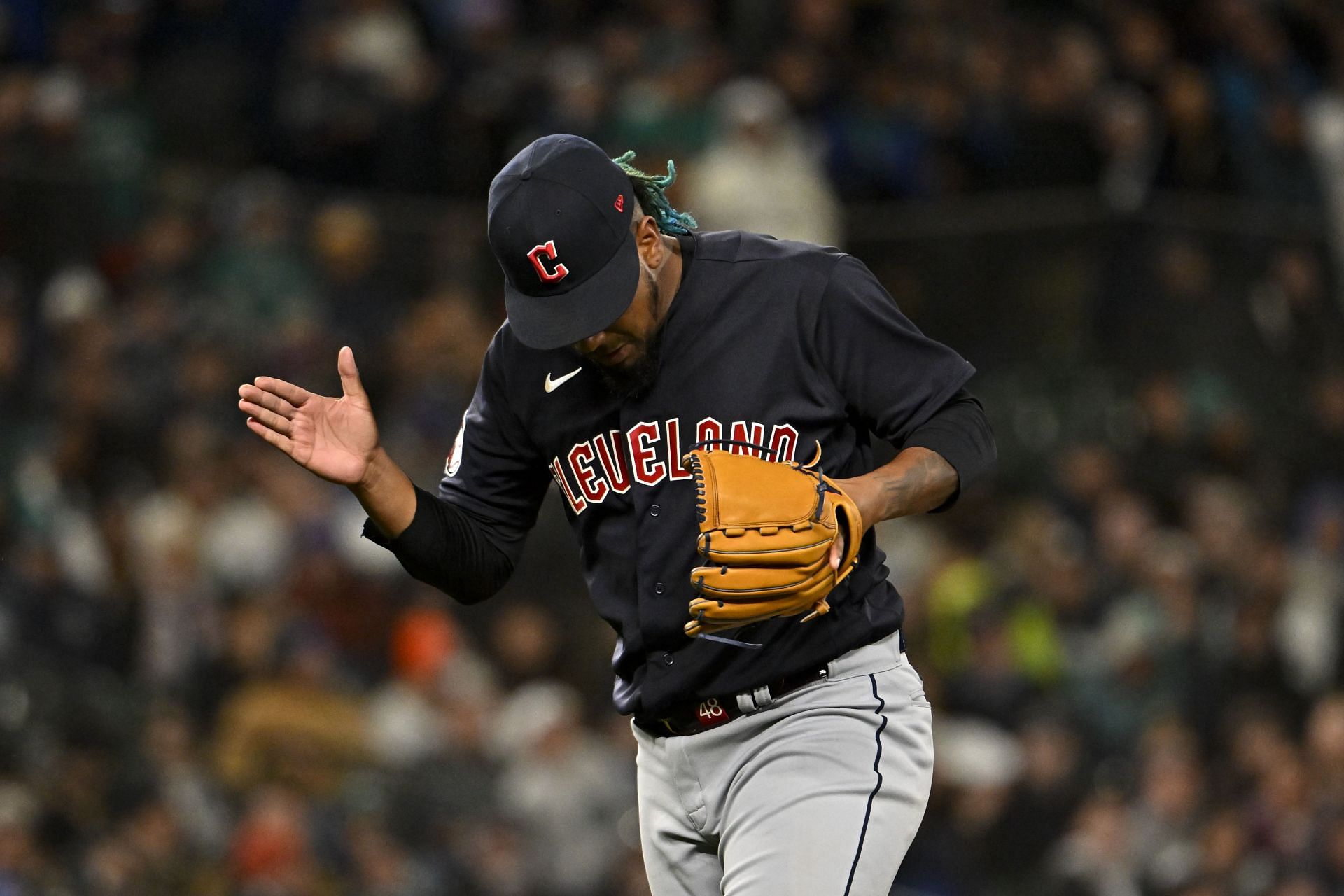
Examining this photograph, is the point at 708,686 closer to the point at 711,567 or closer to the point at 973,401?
the point at 711,567

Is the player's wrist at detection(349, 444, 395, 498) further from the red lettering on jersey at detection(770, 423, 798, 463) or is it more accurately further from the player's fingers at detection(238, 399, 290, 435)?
the red lettering on jersey at detection(770, 423, 798, 463)

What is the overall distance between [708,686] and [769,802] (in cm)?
23

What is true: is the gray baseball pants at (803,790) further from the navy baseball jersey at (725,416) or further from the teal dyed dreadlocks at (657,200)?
the teal dyed dreadlocks at (657,200)

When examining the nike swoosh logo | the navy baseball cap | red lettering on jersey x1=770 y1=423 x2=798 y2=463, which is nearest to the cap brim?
the navy baseball cap

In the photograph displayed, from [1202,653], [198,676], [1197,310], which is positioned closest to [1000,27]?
[1197,310]

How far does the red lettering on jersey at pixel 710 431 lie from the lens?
131 inches

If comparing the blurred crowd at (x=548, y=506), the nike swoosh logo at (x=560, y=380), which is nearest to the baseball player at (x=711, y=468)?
the nike swoosh logo at (x=560, y=380)

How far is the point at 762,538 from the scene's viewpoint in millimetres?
2971

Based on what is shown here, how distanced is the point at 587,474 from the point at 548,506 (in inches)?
199

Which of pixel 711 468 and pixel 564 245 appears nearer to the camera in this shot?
pixel 711 468

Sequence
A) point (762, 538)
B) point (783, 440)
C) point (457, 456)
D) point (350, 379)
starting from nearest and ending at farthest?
point (762, 538) → point (783, 440) → point (350, 379) → point (457, 456)

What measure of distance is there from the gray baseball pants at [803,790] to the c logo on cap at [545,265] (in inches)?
32.8

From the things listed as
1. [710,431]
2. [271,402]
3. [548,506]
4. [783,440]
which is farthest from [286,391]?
[548,506]

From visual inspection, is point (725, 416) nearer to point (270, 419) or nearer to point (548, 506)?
point (270, 419)
